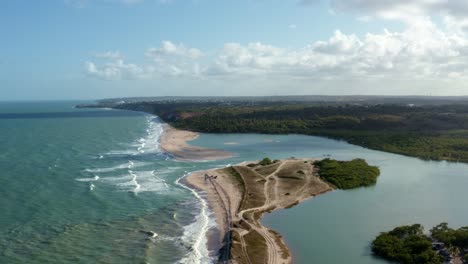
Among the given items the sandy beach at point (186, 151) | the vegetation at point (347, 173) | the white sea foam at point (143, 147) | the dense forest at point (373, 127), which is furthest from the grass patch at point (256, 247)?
the dense forest at point (373, 127)

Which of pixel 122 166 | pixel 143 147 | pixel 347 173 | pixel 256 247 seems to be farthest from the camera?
pixel 143 147

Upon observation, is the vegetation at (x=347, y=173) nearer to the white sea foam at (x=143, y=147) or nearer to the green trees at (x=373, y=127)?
the green trees at (x=373, y=127)

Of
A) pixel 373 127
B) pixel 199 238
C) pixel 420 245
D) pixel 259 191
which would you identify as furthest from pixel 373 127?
pixel 199 238

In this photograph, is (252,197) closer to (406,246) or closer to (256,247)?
(256,247)

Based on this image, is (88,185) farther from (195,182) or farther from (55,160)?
(55,160)

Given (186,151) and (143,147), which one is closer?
(186,151)

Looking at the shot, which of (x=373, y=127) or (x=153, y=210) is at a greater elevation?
(x=373, y=127)

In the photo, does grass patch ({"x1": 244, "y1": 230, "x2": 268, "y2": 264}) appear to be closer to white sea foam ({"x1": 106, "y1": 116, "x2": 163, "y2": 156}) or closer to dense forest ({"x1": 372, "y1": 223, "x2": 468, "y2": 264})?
dense forest ({"x1": 372, "y1": 223, "x2": 468, "y2": 264})

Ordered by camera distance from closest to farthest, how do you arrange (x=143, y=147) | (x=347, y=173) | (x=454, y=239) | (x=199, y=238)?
1. (x=454, y=239)
2. (x=199, y=238)
3. (x=347, y=173)
4. (x=143, y=147)
